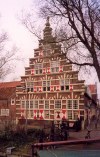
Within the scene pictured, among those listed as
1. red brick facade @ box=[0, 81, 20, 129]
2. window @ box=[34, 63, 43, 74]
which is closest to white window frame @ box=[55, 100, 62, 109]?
window @ box=[34, 63, 43, 74]

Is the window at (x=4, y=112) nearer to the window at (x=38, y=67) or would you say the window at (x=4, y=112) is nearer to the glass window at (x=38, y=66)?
the window at (x=38, y=67)

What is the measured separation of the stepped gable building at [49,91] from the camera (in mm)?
31864

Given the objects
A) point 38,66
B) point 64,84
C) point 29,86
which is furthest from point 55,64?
point 29,86

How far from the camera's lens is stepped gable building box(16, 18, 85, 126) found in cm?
3186

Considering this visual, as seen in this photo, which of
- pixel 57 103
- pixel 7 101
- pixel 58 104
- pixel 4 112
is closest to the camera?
pixel 58 104

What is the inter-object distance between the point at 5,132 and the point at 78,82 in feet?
48.9

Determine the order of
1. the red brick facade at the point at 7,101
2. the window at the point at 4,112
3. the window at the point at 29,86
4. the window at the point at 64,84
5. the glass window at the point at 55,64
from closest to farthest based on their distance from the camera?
the window at the point at 64,84 < the glass window at the point at 55,64 < the window at the point at 29,86 < the red brick facade at the point at 7,101 < the window at the point at 4,112

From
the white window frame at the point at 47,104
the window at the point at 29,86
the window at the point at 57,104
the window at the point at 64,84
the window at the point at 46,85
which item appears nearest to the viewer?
the window at the point at 64,84

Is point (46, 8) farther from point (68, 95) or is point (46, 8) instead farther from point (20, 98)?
point (20, 98)

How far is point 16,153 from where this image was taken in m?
15.1

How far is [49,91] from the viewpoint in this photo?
33688mm

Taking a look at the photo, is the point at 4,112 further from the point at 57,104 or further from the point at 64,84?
the point at 64,84

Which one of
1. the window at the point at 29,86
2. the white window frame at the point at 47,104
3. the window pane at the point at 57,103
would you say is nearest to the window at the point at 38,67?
the window at the point at 29,86

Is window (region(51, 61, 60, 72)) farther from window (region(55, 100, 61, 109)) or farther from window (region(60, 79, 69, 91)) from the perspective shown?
window (region(55, 100, 61, 109))
